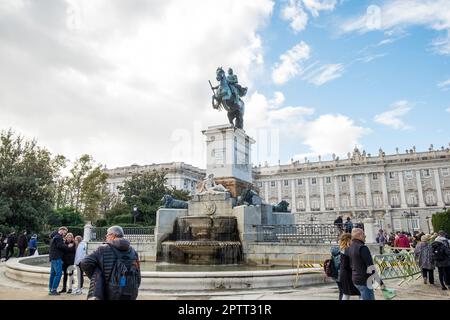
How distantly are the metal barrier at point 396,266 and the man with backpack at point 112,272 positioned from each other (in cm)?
862

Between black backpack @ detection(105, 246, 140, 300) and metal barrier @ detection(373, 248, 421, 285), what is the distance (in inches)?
338

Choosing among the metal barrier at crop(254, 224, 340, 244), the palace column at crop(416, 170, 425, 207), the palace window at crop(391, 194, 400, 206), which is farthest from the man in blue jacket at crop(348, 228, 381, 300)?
the palace window at crop(391, 194, 400, 206)

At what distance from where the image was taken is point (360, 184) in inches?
3563

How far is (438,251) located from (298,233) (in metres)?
6.54

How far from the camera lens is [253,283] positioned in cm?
866

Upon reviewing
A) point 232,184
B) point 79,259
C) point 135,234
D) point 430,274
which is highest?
point 232,184

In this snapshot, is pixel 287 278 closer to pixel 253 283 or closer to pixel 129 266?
pixel 253 283

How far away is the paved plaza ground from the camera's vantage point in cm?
751

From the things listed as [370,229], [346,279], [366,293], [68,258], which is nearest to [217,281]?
[68,258]

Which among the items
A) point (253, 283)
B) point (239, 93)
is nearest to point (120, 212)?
point (239, 93)

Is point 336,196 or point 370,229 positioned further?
point 336,196

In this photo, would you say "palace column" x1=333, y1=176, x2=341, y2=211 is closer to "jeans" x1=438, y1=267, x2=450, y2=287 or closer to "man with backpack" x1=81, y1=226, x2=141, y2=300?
"jeans" x1=438, y1=267, x2=450, y2=287

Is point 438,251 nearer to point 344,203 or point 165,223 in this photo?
point 165,223
